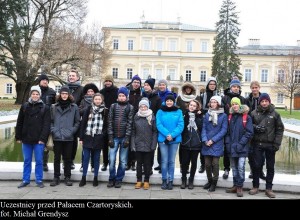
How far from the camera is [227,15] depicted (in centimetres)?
4553

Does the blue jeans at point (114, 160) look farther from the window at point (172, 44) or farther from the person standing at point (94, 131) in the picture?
the window at point (172, 44)

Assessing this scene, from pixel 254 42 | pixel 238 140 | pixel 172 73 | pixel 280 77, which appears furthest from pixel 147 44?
pixel 238 140

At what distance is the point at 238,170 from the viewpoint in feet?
19.1

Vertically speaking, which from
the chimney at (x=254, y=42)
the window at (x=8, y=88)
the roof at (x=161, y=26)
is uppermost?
the roof at (x=161, y=26)

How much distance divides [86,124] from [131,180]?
1325 mm

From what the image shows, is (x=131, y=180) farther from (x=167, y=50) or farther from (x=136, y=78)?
(x=167, y=50)

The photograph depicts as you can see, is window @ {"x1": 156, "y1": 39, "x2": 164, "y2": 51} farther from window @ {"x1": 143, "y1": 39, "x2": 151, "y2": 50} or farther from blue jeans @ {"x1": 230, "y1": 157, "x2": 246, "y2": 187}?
blue jeans @ {"x1": 230, "y1": 157, "x2": 246, "y2": 187}

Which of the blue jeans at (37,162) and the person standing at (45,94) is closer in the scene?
the blue jeans at (37,162)

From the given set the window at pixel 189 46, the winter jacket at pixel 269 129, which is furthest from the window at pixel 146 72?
the winter jacket at pixel 269 129

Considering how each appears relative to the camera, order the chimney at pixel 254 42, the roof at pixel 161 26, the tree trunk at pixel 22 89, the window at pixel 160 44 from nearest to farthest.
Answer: the tree trunk at pixel 22 89, the roof at pixel 161 26, the window at pixel 160 44, the chimney at pixel 254 42

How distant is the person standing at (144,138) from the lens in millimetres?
5973

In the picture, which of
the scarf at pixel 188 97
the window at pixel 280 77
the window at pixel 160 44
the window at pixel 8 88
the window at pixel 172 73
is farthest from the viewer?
the window at pixel 172 73

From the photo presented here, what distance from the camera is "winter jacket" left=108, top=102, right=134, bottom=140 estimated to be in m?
6.02

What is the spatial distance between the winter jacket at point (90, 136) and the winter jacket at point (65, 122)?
0.44ft
